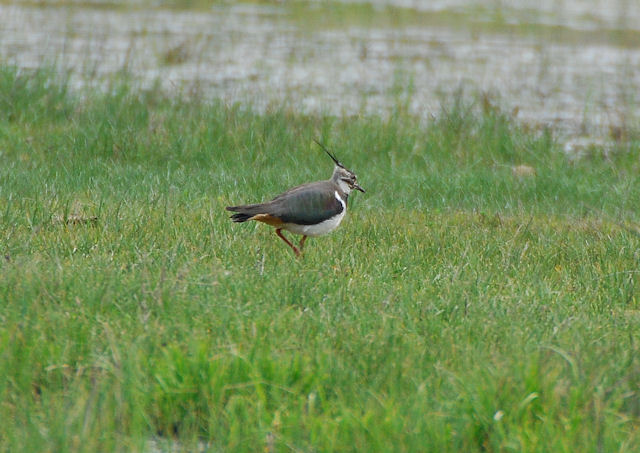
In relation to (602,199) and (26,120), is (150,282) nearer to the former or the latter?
(602,199)

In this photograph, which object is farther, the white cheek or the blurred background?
A: the blurred background

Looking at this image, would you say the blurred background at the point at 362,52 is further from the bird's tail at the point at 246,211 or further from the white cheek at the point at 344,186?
the bird's tail at the point at 246,211

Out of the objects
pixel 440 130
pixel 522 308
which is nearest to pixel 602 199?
pixel 440 130

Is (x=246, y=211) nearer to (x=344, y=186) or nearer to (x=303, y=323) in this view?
(x=344, y=186)

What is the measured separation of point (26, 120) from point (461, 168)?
4986 millimetres

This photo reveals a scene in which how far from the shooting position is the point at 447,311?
16.4 feet

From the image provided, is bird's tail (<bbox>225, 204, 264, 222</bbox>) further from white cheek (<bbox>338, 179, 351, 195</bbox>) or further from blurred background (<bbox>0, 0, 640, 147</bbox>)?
blurred background (<bbox>0, 0, 640, 147</bbox>)

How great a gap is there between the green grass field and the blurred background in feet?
15.9

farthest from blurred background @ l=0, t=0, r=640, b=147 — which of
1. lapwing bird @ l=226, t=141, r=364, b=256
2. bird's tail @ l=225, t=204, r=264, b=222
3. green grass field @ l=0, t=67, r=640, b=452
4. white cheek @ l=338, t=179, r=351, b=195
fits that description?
bird's tail @ l=225, t=204, r=264, b=222

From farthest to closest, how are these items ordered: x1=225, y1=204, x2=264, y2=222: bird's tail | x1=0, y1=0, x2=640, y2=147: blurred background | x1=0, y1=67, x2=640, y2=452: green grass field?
x1=0, y1=0, x2=640, y2=147: blurred background, x1=225, y1=204, x2=264, y2=222: bird's tail, x1=0, y1=67, x2=640, y2=452: green grass field

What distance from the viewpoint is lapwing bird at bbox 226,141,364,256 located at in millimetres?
6238

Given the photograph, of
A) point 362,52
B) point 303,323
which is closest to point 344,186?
point 303,323

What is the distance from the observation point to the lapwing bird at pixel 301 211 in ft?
20.5

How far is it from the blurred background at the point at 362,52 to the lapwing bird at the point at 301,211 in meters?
5.50
